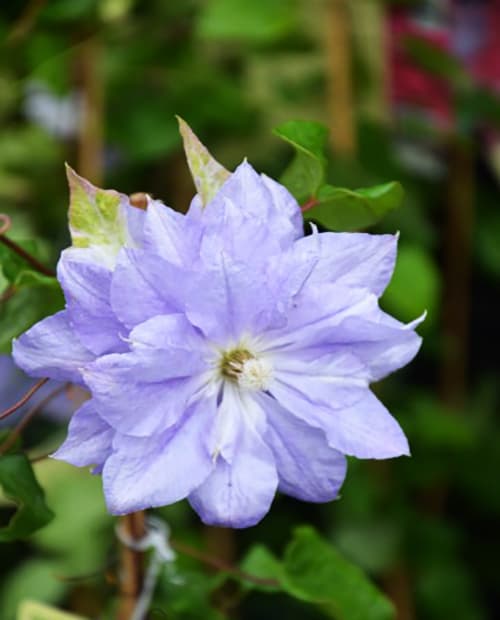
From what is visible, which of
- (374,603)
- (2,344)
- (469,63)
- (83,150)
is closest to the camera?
(2,344)

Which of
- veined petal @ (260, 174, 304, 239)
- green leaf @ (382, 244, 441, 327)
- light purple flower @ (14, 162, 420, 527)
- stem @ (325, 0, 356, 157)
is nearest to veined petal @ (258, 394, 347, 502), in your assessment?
light purple flower @ (14, 162, 420, 527)

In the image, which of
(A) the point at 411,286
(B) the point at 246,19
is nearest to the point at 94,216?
(A) the point at 411,286

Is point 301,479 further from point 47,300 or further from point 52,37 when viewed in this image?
point 52,37

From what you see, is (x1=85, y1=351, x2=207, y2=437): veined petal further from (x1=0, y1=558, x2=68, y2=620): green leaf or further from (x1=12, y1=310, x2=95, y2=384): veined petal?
(x1=0, y1=558, x2=68, y2=620): green leaf

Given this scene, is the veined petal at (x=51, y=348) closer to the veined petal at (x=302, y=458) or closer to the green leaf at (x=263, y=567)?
the veined petal at (x=302, y=458)

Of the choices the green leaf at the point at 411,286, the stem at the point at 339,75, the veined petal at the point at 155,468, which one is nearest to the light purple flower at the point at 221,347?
the veined petal at the point at 155,468

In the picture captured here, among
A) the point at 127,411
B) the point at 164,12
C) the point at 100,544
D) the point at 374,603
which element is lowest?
the point at 100,544

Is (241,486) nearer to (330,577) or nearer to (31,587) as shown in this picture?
(330,577)

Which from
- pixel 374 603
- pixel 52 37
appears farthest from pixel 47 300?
pixel 52 37
